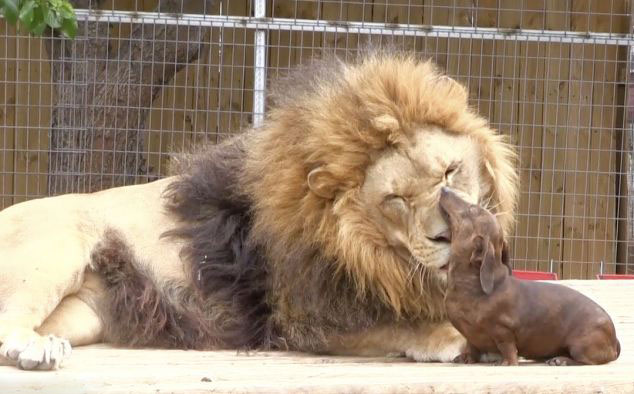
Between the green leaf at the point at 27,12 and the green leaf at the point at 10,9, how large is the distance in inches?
6.9

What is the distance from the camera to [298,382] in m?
2.69

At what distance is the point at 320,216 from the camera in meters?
3.36

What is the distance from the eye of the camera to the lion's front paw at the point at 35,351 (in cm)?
294

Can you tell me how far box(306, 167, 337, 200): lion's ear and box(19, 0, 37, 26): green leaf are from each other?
A: 1.13 metres

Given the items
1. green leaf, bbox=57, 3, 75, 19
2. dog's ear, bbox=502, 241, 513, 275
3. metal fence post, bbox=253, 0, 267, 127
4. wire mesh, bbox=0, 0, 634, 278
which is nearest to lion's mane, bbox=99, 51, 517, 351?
dog's ear, bbox=502, 241, 513, 275

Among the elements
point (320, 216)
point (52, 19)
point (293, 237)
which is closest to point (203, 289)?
point (293, 237)

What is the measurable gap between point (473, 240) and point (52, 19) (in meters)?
1.86

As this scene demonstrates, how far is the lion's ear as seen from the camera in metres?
3.32

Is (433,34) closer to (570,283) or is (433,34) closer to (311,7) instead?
(311,7)

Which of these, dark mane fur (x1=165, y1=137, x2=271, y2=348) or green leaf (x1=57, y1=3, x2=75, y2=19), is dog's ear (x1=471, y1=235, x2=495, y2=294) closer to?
dark mane fur (x1=165, y1=137, x2=271, y2=348)

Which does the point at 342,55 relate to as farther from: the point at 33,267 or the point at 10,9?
the point at 33,267

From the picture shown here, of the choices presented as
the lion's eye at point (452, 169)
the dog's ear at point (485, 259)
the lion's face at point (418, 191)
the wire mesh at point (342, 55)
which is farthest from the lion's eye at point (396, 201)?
the wire mesh at point (342, 55)

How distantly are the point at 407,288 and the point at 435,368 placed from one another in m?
0.36

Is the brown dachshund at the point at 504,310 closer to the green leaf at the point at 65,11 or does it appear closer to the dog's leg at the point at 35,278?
the dog's leg at the point at 35,278
